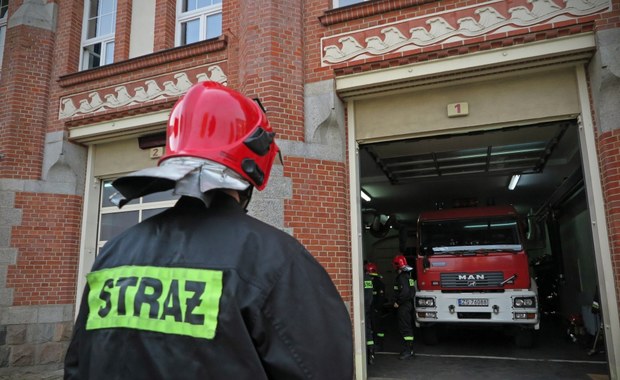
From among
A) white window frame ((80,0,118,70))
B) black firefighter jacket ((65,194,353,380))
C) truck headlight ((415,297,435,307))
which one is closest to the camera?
black firefighter jacket ((65,194,353,380))

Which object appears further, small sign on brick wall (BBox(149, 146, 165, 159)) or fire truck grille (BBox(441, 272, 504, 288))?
fire truck grille (BBox(441, 272, 504, 288))

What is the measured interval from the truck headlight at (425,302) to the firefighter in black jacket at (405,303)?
0.49 ft

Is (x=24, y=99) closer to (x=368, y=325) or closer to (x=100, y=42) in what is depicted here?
(x=100, y=42)

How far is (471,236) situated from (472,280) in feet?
3.70

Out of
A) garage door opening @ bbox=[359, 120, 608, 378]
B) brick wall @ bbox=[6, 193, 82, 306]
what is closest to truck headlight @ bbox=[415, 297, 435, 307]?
garage door opening @ bbox=[359, 120, 608, 378]

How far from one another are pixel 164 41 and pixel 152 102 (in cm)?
129

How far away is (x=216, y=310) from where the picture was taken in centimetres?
129

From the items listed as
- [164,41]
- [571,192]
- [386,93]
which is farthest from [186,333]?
[571,192]

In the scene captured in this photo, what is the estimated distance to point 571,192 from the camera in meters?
11.9

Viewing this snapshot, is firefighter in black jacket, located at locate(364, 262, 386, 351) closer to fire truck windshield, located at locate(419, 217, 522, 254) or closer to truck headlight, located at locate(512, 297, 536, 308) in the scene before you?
fire truck windshield, located at locate(419, 217, 522, 254)

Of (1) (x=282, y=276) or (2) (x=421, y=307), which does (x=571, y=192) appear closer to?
(2) (x=421, y=307)

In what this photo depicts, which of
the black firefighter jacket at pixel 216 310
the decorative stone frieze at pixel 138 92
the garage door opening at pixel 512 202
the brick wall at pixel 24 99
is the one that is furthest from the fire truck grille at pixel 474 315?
the brick wall at pixel 24 99

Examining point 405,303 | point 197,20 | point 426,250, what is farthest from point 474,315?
point 197,20

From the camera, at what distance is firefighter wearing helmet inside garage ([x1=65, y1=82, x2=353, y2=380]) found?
1.28m
